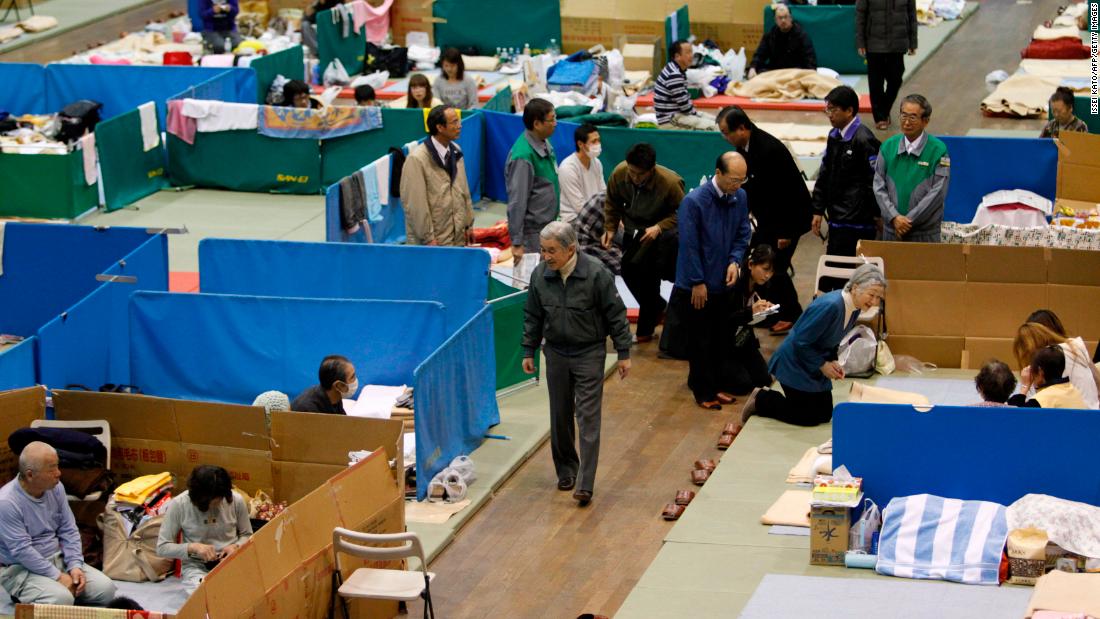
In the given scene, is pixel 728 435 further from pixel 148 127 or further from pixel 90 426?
pixel 148 127

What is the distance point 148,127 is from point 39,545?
28.5ft

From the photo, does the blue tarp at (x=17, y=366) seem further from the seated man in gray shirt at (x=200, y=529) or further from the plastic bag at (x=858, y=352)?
the plastic bag at (x=858, y=352)

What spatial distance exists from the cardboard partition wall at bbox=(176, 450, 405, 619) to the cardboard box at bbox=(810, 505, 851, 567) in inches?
83.9

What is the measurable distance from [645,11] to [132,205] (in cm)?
764

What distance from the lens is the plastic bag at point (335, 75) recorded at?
20.4 metres

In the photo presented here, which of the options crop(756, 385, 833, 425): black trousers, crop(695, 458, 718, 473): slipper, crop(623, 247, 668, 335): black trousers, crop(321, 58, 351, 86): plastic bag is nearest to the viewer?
crop(695, 458, 718, 473): slipper

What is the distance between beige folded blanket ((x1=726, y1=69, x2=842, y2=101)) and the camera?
62.0 ft

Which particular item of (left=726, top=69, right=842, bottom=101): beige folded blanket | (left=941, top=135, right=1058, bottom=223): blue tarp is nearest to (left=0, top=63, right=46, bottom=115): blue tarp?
(left=726, top=69, right=842, bottom=101): beige folded blanket

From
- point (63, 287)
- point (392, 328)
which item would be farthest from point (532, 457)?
point (63, 287)

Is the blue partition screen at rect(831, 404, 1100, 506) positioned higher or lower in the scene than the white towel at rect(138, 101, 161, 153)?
lower

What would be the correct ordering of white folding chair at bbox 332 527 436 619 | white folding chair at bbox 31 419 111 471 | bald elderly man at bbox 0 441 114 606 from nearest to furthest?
white folding chair at bbox 332 527 436 619
bald elderly man at bbox 0 441 114 606
white folding chair at bbox 31 419 111 471

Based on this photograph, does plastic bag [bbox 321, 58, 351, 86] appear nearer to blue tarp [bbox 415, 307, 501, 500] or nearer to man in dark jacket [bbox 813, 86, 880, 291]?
man in dark jacket [bbox 813, 86, 880, 291]

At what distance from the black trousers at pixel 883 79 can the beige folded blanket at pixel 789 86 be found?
1.61 meters

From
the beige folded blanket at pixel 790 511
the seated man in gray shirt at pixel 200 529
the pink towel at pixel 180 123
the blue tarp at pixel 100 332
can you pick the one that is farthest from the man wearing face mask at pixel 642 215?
the pink towel at pixel 180 123
